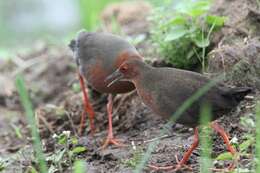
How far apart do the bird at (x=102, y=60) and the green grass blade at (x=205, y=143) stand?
108cm

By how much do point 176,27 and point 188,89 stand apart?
5.35ft

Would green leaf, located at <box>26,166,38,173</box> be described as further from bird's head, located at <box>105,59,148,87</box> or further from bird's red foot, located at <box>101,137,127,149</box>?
bird's red foot, located at <box>101,137,127,149</box>

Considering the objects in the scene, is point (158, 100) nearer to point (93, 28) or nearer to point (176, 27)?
point (176, 27)

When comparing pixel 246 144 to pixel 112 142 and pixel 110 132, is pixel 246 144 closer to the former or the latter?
pixel 112 142

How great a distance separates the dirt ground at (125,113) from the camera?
518 cm

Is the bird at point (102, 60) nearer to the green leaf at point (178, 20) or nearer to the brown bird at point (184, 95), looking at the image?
the green leaf at point (178, 20)

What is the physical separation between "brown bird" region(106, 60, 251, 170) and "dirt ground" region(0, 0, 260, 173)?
314 millimetres

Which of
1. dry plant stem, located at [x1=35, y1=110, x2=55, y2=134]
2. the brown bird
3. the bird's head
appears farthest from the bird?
the brown bird

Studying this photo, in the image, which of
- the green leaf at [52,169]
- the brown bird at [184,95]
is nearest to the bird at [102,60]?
the brown bird at [184,95]

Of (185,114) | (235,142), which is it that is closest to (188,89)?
(185,114)

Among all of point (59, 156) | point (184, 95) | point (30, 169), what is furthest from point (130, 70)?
point (30, 169)

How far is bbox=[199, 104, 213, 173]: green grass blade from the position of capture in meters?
3.84

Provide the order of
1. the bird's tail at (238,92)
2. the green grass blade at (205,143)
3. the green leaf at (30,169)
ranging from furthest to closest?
the green leaf at (30,169)
the bird's tail at (238,92)
the green grass blade at (205,143)

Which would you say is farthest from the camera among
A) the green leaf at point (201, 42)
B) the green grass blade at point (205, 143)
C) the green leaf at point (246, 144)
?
the green leaf at point (201, 42)
